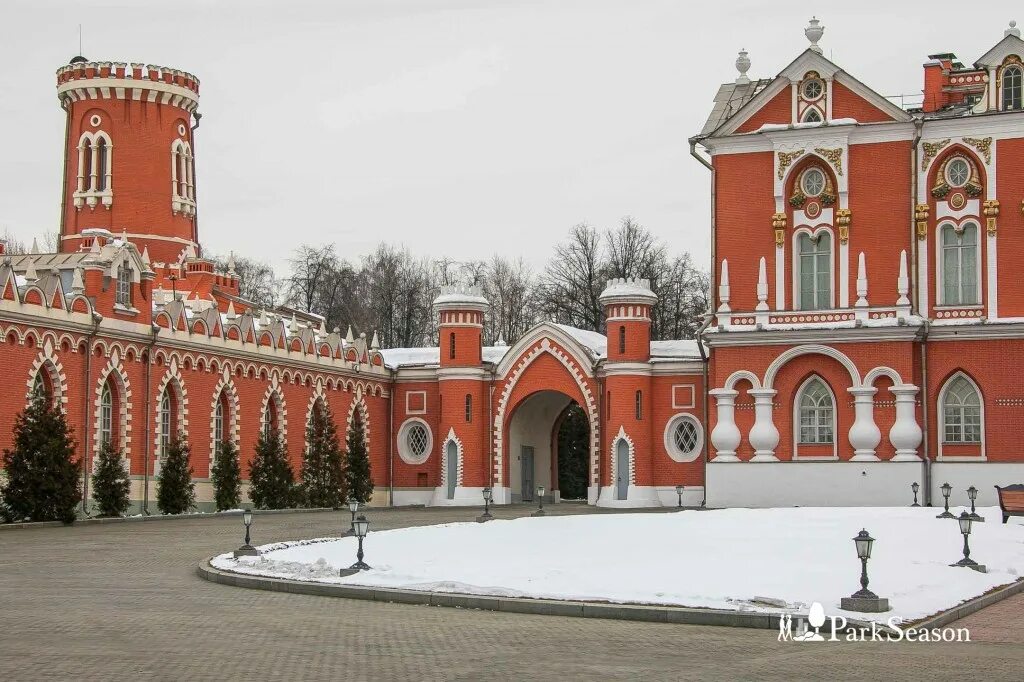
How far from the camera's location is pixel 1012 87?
41500 mm

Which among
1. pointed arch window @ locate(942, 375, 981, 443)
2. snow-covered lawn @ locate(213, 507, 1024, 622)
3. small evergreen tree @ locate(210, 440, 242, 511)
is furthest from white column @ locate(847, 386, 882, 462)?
small evergreen tree @ locate(210, 440, 242, 511)

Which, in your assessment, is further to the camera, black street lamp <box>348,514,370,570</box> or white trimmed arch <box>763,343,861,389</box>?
white trimmed arch <box>763,343,861,389</box>

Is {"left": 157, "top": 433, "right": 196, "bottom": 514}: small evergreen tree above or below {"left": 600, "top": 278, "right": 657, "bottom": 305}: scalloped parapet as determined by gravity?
below

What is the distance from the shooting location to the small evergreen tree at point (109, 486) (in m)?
38.9

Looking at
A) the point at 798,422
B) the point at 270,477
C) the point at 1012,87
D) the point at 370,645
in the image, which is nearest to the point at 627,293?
the point at 798,422

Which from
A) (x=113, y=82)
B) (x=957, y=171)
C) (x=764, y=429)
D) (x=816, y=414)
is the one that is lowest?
(x=764, y=429)

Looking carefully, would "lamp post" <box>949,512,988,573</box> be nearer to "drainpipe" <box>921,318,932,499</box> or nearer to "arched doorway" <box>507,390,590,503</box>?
"drainpipe" <box>921,318,932,499</box>

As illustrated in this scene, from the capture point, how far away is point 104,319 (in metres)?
40.9

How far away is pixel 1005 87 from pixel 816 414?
10.4 m

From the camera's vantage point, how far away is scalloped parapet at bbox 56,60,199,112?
5444cm

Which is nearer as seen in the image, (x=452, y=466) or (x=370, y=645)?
(x=370, y=645)

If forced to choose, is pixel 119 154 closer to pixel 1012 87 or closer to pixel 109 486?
pixel 109 486

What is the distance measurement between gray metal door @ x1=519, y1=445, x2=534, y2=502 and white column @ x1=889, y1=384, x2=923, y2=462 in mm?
17671

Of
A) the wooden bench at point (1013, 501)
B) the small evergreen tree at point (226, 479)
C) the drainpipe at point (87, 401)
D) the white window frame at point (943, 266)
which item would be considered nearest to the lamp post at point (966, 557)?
the wooden bench at point (1013, 501)
